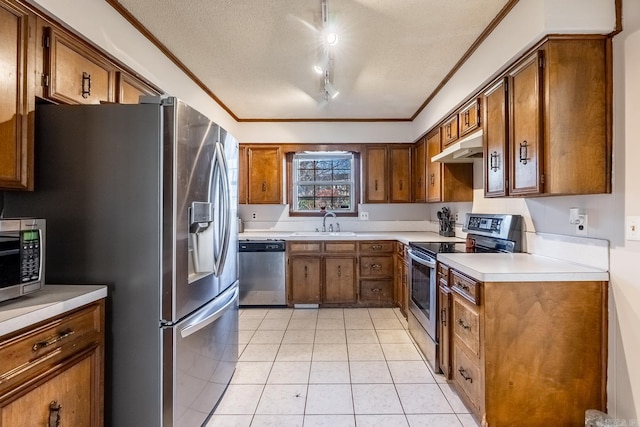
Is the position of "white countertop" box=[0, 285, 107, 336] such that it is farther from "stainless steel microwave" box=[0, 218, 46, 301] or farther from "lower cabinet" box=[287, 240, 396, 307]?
"lower cabinet" box=[287, 240, 396, 307]

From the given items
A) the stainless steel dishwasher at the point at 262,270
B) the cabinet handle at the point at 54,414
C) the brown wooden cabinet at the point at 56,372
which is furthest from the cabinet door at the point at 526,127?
the stainless steel dishwasher at the point at 262,270

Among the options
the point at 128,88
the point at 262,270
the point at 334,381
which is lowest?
the point at 334,381

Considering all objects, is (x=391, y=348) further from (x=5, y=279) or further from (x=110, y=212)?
(x=5, y=279)

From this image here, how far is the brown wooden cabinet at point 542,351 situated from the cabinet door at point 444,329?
49 cm

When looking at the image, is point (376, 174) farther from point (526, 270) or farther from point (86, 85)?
point (86, 85)

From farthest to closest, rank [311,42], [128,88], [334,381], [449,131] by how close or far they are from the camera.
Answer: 1. [449,131]
2. [311,42]
3. [334,381]
4. [128,88]

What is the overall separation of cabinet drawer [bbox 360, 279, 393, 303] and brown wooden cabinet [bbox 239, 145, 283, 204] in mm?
1543

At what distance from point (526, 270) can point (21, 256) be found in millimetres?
2245

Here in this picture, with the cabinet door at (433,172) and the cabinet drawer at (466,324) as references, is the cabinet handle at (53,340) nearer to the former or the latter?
the cabinet drawer at (466,324)

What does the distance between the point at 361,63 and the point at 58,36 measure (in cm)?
200

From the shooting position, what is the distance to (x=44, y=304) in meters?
1.18

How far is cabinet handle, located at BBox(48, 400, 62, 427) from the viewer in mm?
1179

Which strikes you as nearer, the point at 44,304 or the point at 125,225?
the point at 44,304

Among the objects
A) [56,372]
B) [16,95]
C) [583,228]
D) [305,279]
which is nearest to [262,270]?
[305,279]
